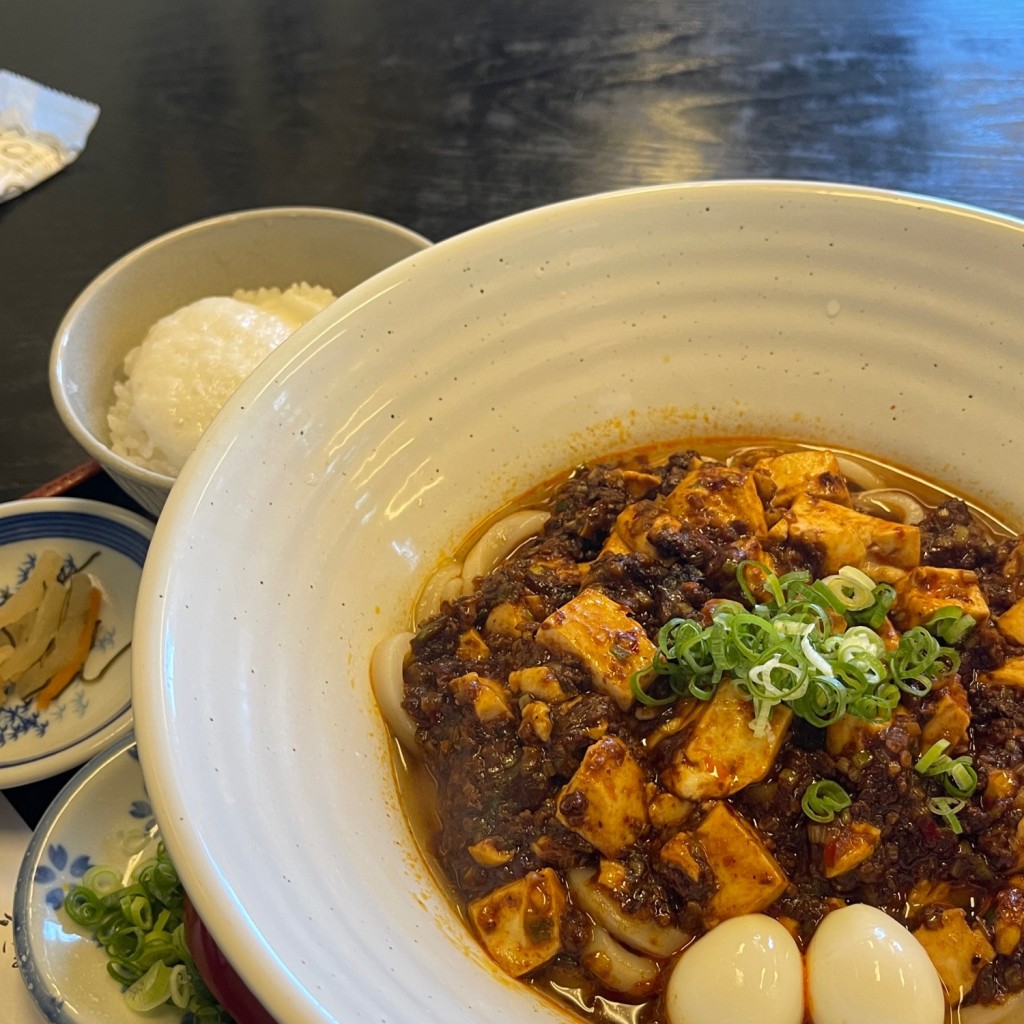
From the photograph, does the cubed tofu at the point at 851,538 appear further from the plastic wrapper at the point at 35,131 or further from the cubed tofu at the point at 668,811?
the plastic wrapper at the point at 35,131

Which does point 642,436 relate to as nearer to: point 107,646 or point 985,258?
point 985,258

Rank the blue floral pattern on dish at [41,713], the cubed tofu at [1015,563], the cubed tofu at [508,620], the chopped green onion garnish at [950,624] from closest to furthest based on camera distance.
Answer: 1. the chopped green onion garnish at [950,624]
2. the cubed tofu at [508,620]
3. the cubed tofu at [1015,563]
4. the blue floral pattern on dish at [41,713]

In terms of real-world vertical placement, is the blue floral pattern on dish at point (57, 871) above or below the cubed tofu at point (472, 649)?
below

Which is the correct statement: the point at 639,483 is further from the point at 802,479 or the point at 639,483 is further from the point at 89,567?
the point at 89,567

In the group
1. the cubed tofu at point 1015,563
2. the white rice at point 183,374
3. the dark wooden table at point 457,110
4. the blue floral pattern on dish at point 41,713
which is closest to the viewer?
the cubed tofu at point 1015,563

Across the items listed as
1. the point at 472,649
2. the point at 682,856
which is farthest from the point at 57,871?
the point at 682,856

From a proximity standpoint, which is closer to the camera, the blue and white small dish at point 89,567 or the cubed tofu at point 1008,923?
the cubed tofu at point 1008,923

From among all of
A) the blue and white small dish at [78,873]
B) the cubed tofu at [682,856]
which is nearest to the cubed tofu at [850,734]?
the cubed tofu at [682,856]

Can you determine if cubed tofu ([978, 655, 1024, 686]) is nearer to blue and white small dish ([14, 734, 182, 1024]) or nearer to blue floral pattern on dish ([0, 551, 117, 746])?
blue and white small dish ([14, 734, 182, 1024])
